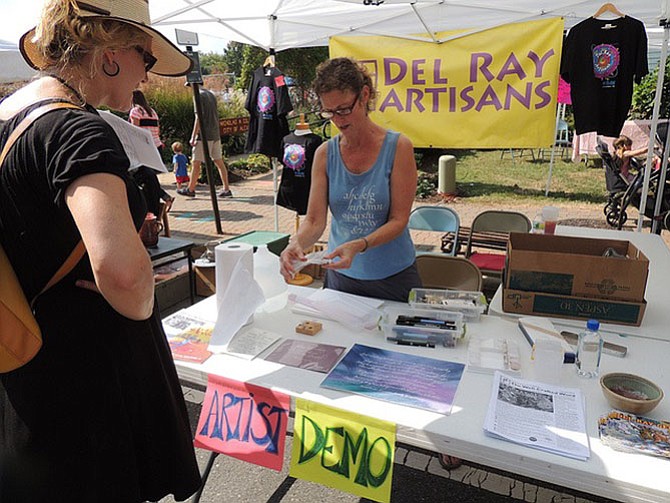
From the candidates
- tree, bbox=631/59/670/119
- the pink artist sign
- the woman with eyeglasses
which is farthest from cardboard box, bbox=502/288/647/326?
tree, bbox=631/59/670/119

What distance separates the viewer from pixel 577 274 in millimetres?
1806

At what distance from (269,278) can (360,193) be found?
497 mm

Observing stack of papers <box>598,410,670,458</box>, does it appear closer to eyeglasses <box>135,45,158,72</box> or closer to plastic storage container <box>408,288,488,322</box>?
plastic storage container <box>408,288,488,322</box>

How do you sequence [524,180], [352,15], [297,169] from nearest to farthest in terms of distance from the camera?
[352,15]
[297,169]
[524,180]

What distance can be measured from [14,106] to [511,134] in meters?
3.93

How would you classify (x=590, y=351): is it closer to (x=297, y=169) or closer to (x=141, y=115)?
(x=297, y=169)

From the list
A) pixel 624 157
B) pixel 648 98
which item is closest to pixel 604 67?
pixel 624 157

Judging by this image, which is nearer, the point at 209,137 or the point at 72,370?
the point at 72,370

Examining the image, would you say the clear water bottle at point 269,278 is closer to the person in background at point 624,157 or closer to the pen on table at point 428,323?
the pen on table at point 428,323

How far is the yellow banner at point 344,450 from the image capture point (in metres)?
1.21

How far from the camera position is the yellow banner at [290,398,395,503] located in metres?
1.21

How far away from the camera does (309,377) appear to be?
57.5 inches

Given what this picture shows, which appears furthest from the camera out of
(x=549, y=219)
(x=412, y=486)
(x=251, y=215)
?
(x=251, y=215)

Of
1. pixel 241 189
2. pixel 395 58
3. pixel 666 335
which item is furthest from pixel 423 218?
pixel 241 189
